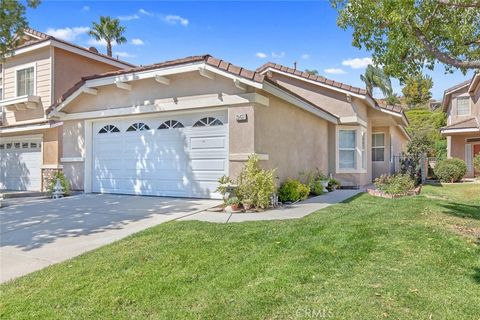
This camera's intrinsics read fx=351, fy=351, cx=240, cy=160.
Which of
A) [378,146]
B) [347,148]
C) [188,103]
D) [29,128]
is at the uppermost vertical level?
[188,103]

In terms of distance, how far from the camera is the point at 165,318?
347 cm

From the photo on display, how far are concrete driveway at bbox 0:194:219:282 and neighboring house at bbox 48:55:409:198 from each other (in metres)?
1.07

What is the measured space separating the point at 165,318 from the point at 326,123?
1280cm

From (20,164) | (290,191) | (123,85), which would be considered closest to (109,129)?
(123,85)

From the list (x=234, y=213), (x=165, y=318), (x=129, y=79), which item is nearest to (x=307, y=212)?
(x=234, y=213)

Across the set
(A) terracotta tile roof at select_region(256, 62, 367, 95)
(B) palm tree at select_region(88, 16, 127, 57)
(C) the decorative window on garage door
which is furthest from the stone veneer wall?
(B) palm tree at select_region(88, 16, 127, 57)

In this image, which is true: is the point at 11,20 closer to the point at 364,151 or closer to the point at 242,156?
the point at 242,156

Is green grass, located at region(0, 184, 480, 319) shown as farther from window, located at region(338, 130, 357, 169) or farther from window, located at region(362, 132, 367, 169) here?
window, located at region(362, 132, 367, 169)

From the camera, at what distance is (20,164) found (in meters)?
16.3

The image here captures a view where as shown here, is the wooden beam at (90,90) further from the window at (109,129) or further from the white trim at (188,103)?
A: the window at (109,129)

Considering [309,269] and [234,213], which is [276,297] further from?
[234,213]

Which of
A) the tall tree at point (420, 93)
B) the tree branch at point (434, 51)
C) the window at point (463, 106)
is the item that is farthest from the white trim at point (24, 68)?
the tall tree at point (420, 93)

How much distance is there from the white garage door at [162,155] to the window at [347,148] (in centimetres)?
727

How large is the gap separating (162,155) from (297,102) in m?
4.68
